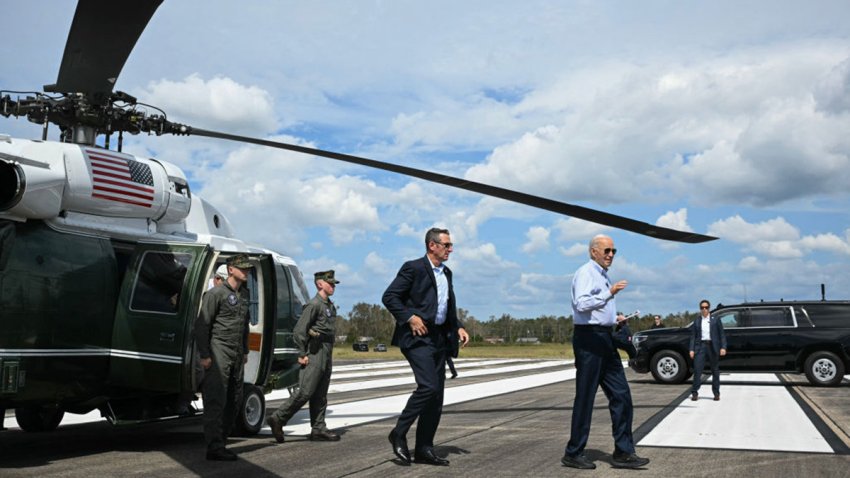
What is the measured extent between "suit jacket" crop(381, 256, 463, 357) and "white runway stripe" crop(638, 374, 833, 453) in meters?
2.75

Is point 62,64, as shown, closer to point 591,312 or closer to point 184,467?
point 184,467

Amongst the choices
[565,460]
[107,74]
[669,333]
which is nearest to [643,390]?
[669,333]

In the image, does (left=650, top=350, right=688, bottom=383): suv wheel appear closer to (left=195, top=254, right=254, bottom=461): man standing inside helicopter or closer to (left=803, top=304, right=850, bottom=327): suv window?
(left=803, top=304, right=850, bottom=327): suv window

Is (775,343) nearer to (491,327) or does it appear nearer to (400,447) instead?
(400,447)

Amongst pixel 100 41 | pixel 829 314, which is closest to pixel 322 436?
pixel 100 41

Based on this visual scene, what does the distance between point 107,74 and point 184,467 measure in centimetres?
342

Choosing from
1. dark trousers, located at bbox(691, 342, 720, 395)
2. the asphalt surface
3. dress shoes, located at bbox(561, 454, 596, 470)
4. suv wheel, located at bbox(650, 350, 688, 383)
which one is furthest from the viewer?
suv wheel, located at bbox(650, 350, 688, 383)

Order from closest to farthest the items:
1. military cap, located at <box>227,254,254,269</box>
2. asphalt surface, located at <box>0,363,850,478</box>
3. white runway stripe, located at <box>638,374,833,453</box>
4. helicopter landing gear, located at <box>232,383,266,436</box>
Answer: asphalt surface, located at <box>0,363,850,478</box>
military cap, located at <box>227,254,254,269</box>
white runway stripe, located at <box>638,374,833,453</box>
helicopter landing gear, located at <box>232,383,266,436</box>

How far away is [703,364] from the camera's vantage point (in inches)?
574

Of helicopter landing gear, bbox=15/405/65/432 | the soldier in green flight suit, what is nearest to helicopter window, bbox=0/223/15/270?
the soldier in green flight suit

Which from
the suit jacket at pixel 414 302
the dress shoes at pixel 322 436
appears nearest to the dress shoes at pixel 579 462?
the suit jacket at pixel 414 302

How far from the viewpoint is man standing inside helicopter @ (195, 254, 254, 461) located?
7672 millimetres

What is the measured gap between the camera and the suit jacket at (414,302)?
7.32m

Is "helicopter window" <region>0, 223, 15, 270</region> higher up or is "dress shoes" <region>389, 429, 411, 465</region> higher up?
"helicopter window" <region>0, 223, 15, 270</region>
